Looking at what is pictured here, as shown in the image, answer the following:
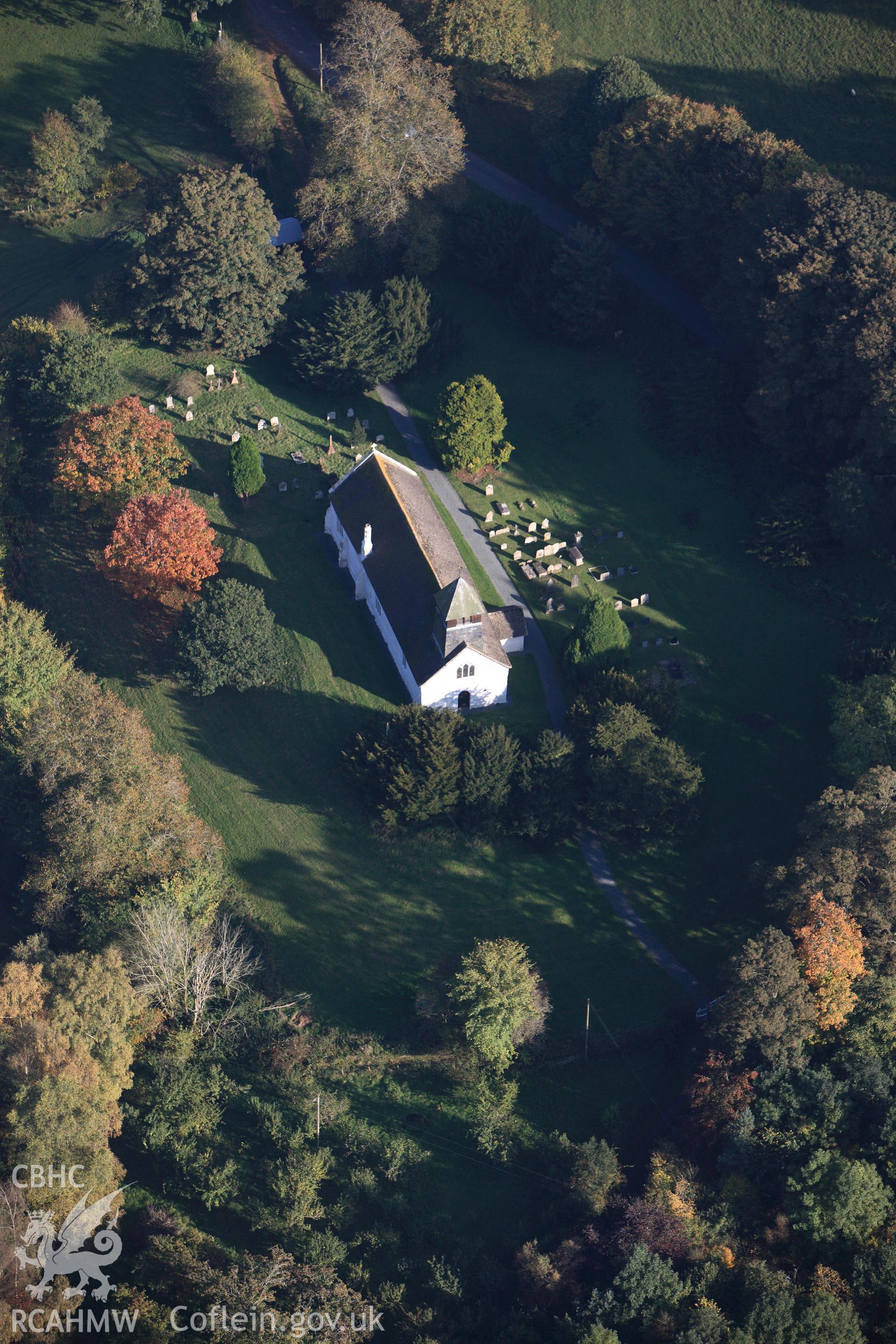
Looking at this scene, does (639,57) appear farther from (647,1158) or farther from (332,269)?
(647,1158)

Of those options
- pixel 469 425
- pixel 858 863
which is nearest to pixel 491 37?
pixel 469 425

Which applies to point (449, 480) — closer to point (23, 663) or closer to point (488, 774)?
point (488, 774)

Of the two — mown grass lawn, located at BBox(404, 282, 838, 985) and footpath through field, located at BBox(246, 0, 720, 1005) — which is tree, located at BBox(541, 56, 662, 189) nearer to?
footpath through field, located at BBox(246, 0, 720, 1005)

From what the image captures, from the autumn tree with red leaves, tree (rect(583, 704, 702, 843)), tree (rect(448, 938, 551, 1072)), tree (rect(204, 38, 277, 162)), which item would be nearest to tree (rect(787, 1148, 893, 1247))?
the autumn tree with red leaves

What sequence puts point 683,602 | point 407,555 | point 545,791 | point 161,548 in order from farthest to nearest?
point 683,602 < point 407,555 < point 161,548 < point 545,791

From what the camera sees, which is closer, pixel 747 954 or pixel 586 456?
pixel 747 954

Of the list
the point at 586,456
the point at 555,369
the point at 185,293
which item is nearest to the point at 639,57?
the point at 555,369

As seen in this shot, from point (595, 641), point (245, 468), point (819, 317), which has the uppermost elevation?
point (819, 317)
